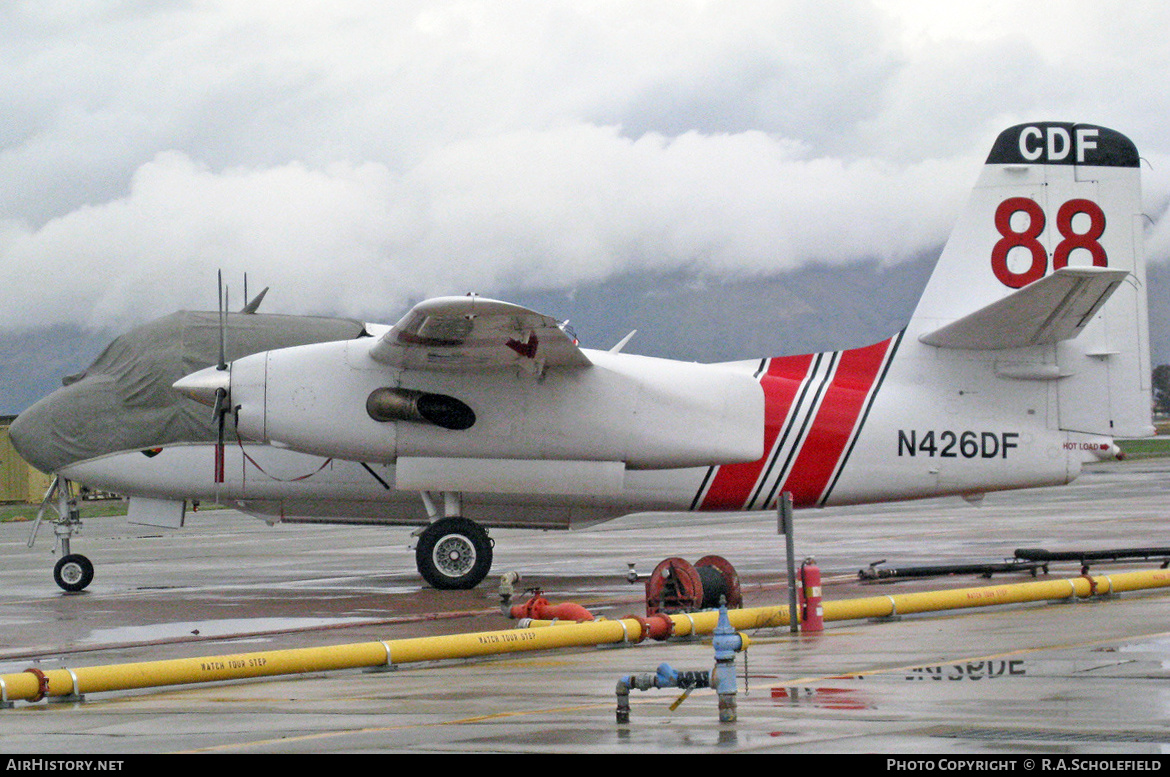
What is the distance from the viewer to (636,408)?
17.2 metres

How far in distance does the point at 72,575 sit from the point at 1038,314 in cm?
1229

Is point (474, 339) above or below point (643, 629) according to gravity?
above

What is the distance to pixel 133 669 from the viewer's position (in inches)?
356

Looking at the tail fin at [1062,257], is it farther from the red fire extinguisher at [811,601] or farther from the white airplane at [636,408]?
the red fire extinguisher at [811,601]

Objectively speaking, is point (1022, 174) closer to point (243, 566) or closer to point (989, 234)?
point (989, 234)

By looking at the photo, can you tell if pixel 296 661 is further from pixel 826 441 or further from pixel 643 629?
pixel 826 441

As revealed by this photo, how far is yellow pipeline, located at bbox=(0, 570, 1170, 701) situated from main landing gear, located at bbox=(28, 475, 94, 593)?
8217 millimetres

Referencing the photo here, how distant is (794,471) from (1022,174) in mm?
4864

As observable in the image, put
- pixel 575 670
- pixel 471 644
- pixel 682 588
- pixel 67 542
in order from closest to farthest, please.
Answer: pixel 575 670 < pixel 471 644 < pixel 682 588 < pixel 67 542

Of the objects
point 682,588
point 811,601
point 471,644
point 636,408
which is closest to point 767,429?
point 636,408

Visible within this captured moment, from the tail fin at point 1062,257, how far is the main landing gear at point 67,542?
36.1 feet

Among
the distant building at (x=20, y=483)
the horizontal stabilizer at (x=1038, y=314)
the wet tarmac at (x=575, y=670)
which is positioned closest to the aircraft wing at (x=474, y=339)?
the wet tarmac at (x=575, y=670)

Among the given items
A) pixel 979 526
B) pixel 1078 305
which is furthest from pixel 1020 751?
pixel 979 526

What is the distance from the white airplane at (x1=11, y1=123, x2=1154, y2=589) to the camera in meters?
17.0
